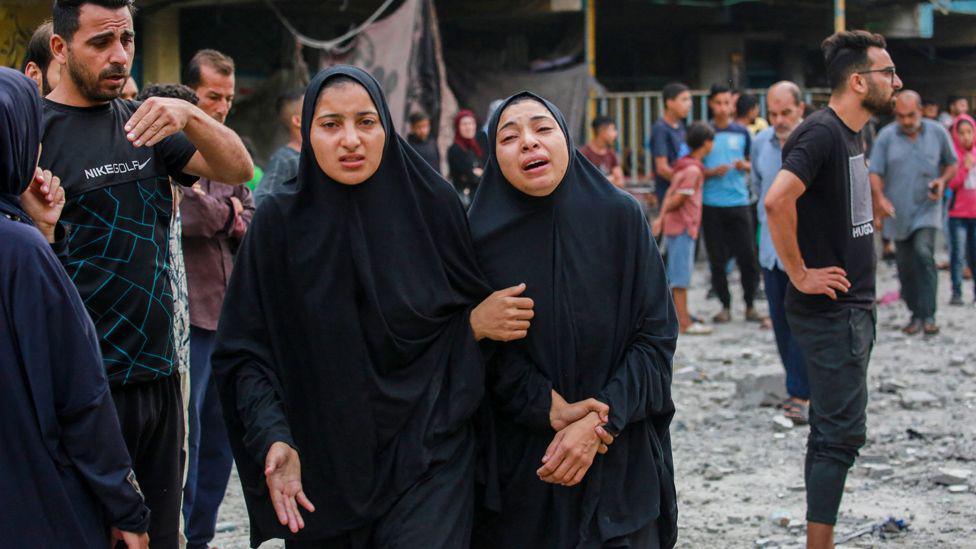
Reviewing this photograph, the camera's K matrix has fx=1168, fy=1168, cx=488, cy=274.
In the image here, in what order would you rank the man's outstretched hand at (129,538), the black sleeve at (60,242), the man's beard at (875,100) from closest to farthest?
the man's outstretched hand at (129,538) < the black sleeve at (60,242) < the man's beard at (875,100)

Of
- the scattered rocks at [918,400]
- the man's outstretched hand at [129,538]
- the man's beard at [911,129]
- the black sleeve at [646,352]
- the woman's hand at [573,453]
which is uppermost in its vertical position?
the man's beard at [911,129]

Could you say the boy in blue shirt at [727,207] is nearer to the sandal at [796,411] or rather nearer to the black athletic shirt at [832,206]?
the sandal at [796,411]

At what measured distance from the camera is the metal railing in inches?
536

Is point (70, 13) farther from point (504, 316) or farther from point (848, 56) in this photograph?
point (848, 56)

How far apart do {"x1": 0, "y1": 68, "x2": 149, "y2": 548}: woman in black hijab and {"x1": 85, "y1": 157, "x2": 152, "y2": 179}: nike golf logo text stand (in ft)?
1.95

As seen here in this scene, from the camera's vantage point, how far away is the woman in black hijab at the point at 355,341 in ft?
10.0

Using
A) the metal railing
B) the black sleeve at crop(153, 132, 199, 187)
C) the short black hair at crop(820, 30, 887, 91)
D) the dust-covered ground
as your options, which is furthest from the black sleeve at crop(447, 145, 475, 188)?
the black sleeve at crop(153, 132, 199, 187)

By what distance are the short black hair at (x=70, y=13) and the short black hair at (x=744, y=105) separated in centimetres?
843

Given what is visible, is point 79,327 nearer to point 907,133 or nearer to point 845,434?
point 845,434

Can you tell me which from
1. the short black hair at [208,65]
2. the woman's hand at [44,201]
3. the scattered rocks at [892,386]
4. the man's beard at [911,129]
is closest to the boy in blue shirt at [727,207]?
the man's beard at [911,129]

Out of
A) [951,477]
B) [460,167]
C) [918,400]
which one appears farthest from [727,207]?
[951,477]

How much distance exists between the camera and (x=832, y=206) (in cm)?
446

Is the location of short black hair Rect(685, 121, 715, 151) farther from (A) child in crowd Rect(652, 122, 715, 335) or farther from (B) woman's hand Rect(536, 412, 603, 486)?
(B) woman's hand Rect(536, 412, 603, 486)

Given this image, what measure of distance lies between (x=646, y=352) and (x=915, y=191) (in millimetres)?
7376
